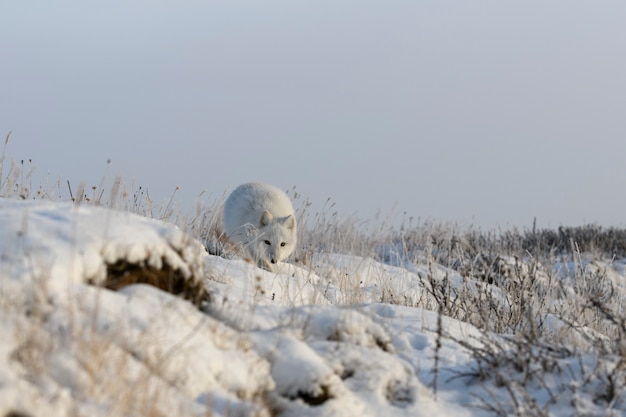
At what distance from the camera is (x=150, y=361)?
9.50 feet

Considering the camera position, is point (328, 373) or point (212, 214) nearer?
point (328, 373)

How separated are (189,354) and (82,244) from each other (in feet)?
2.47

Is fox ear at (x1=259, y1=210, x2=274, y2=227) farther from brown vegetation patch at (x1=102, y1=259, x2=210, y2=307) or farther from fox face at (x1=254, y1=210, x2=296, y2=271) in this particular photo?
brown vegetation patch at (x1=102, y1=259, x2=210, y2=307)

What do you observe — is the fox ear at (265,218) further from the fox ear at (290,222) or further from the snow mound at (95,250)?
the snow mound at (95,250)

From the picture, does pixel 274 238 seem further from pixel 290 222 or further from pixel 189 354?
pixel 189 354

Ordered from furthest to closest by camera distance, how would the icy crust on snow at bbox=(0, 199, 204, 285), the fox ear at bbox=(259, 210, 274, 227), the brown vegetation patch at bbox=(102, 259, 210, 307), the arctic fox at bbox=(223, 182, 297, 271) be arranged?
the fox ear at bbox=(259, 210, 274, 227)
the arctic fox at bbox=(223, 182, 297, 271)
the brown vegetation patch at bbox=(102, 259, 210, 307)
the icy crust on snow at bbox=(0, 199, 204, 285)

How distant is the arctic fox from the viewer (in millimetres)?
9492

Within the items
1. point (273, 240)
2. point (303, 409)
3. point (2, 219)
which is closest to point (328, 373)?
point (303, 409)

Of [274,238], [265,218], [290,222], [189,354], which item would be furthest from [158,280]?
[290,222]

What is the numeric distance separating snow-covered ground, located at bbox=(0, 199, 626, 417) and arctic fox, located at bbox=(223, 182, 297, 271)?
4.98m

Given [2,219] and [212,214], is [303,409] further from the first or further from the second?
[212,214]

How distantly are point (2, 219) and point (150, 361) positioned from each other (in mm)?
1392

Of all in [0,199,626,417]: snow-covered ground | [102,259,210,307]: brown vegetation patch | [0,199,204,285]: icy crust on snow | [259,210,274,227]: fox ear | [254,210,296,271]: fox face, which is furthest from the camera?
[259,210,274,227]: fox ear

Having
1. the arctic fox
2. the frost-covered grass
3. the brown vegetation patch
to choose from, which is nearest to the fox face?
the arctic fox
